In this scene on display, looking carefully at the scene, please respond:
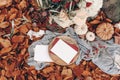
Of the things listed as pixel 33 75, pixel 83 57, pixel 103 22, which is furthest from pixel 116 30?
pixel 33 75

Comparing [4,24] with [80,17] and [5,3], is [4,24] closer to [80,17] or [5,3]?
[5,3]

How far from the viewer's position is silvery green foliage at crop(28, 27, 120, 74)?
5.94ft

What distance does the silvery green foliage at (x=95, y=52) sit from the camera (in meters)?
1.81

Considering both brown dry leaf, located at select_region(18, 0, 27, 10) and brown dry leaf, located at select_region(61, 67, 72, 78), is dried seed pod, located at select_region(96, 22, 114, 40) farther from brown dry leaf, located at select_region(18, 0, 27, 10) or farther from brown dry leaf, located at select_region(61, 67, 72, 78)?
brown dry leaf, located at select_region(18, 0, 27, 10)

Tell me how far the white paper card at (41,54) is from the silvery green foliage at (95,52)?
0.07 feet

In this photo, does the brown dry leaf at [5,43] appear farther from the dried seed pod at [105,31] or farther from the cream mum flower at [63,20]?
the dried seed pod at [105,31]

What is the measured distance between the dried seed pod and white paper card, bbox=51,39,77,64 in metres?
0.16

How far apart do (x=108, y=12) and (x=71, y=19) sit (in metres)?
0.22

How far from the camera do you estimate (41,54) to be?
6.03 ft

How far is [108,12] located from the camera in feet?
6.04

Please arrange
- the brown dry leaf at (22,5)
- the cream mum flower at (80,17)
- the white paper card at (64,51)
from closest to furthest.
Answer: the cream mum flower at (80,17)
the white paper card at (64,51)
the brown dry leaf at (22,5)

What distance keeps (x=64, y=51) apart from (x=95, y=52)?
0.53ft

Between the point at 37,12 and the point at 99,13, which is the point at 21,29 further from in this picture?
the point at 99,13

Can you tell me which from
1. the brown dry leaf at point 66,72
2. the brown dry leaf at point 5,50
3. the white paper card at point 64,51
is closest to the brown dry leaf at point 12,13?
the brown dry leaf at point 5,50
